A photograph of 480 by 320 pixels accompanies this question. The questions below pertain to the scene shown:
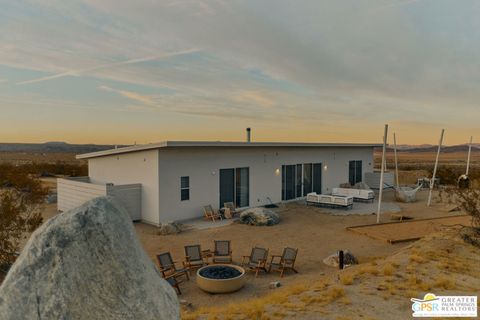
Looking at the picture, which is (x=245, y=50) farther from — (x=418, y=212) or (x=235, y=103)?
(x=418, y=212)

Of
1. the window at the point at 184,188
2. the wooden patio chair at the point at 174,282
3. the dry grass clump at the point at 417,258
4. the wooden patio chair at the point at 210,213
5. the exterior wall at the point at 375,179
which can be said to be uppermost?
the window at the point at 184,188

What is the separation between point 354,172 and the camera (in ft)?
82.5

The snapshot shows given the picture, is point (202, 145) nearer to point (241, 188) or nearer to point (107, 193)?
point (241, 188)

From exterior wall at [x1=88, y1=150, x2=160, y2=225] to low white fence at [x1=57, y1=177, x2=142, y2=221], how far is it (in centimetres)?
27

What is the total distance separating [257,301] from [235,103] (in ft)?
70.7

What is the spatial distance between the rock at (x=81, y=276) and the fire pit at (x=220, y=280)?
15.7 ft

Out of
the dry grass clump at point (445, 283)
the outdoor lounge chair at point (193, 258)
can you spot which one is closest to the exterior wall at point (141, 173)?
the outdoor lounge chair at point (193, 258)

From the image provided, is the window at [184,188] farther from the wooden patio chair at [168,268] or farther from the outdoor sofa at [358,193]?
the outdoor sofa at [358,193]

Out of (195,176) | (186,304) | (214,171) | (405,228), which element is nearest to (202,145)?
(195,176)

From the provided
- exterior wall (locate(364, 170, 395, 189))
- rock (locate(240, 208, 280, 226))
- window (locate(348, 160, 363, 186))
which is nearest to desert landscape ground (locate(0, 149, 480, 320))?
rock (locate(240, 208, 280, 226))

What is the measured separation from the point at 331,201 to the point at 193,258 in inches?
425

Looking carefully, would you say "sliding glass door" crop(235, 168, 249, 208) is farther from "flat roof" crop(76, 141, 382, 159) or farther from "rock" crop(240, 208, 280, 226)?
"rock" crop(240, 208, 280, 226)

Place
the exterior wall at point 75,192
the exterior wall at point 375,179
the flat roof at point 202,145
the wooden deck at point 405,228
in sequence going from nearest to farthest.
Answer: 1. the wooden deck at point 405,228
2. the flat roof at point 202,145
3. the exterior wall at point 75,192
4. the exterior wall at point 375,179

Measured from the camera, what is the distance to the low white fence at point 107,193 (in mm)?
14305
